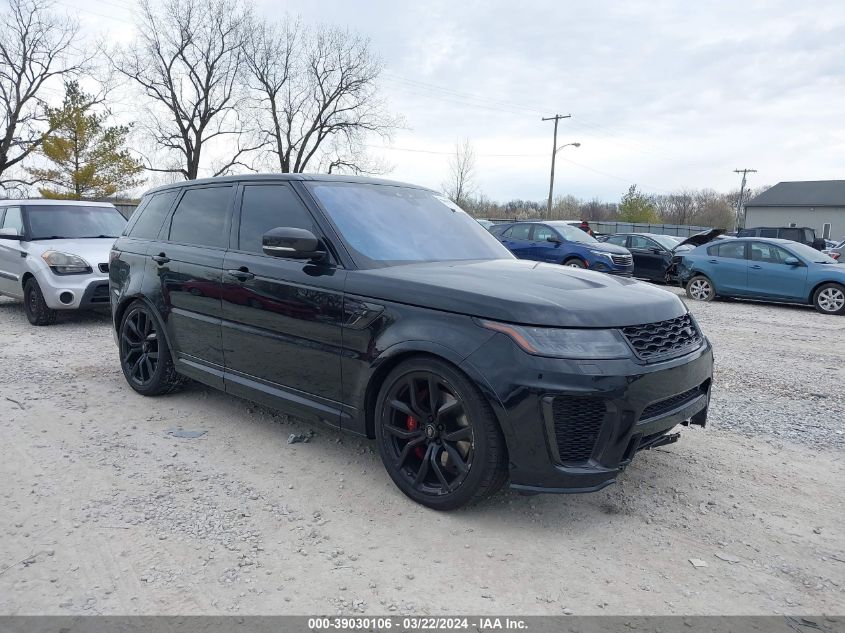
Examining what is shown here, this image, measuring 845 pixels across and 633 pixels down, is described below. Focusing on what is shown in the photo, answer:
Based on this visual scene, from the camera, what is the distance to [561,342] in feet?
9.25

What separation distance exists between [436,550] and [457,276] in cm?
141

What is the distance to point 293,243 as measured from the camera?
136 inches

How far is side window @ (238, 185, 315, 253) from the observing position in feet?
12.7

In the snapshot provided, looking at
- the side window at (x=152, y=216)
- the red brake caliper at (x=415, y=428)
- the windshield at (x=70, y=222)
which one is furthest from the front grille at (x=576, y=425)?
the windshield at (x=70, y=222)

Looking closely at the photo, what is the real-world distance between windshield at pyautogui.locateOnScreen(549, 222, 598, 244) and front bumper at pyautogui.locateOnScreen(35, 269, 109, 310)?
435 inches

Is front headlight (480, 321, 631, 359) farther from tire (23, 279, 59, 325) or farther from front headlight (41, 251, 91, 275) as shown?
tire (23, 279, 59, 325)

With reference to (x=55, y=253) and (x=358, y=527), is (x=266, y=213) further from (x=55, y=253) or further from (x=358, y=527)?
(x=55, y=253)

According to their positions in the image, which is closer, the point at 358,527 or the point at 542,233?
the point at 358,527

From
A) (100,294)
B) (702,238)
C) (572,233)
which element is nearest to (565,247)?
(572,233)

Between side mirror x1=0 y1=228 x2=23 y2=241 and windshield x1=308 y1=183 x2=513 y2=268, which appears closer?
windshield x1=308 y1=183 x2=513 y2=268

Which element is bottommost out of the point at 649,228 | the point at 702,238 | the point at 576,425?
the point at 576,425

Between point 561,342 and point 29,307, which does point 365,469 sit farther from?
point 29,307

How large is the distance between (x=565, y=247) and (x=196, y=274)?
12298 mm

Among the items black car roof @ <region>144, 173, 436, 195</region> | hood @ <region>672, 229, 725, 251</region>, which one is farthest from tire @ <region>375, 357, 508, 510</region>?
hood @ <region>672, 229, 725, 251</region>
